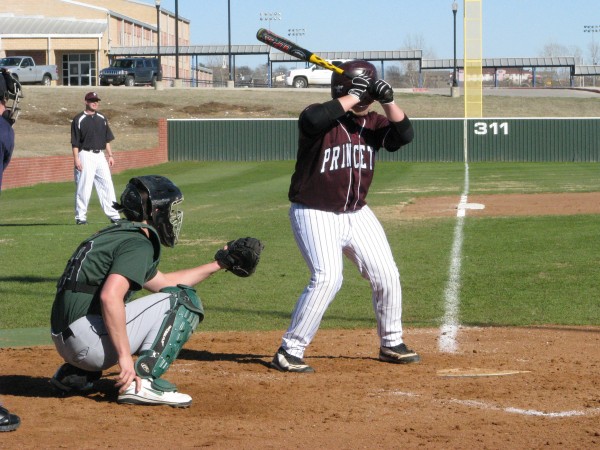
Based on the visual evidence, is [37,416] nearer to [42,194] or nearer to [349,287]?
[349,287]

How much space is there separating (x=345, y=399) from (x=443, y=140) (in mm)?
32310

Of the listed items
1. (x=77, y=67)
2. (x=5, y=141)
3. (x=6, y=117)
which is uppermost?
(x=77, y=67)

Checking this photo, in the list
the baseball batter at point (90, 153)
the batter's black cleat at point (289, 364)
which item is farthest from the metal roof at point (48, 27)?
the batter's black cleat at point (289, 364)

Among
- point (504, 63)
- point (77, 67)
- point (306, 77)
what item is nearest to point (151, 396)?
point (306, 77)

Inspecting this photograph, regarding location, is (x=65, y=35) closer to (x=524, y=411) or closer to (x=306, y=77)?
(x=306, y=77)

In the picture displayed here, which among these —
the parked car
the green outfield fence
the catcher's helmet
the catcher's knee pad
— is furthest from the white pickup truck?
the catcher's knee pad

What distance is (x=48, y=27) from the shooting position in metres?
73.9

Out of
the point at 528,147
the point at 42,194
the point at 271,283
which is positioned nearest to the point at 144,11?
the point at 528,147

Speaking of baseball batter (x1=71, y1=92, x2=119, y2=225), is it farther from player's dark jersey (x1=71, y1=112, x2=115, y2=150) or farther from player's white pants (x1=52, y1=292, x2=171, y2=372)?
player's white pants (x1=52, y1=292, x2=171, y2=372)

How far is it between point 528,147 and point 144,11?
59.8m

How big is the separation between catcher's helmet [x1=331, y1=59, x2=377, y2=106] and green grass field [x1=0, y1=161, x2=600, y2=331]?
2.54 m

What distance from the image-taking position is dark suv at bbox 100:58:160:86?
60.1m

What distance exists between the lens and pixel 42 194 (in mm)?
23188

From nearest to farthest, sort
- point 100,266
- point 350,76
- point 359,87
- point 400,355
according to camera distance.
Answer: point 100,266, point 359,87, point 350,76, point 400,355
